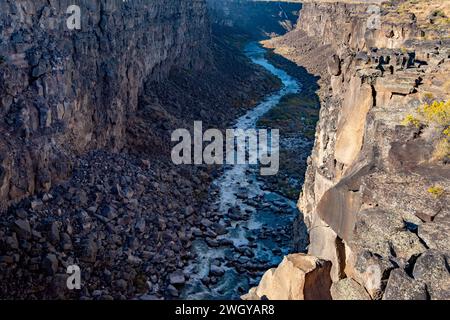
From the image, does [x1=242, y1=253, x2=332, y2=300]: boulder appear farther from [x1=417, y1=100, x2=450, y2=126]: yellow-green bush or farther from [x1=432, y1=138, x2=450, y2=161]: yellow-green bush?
[x1=417, y1=100, x2=450, y2=126]: yellow-green bush

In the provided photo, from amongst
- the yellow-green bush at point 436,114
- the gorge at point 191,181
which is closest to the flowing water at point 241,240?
the gorge at point 191,181

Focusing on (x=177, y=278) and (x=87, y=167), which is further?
(x=87, y=167)

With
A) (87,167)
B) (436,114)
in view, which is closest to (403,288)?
(436,114)

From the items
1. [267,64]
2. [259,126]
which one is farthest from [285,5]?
[259,126]

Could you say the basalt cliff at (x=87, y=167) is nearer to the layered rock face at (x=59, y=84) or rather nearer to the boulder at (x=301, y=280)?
the layered rock face at (x=59, y=84)

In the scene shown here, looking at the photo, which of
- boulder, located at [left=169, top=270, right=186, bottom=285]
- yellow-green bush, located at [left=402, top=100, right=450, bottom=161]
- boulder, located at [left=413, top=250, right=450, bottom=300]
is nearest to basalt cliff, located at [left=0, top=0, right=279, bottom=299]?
boulder, located at [left=169, top=270, right=186, bottom=285]

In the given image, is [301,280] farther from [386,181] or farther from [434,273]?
[386,181]
